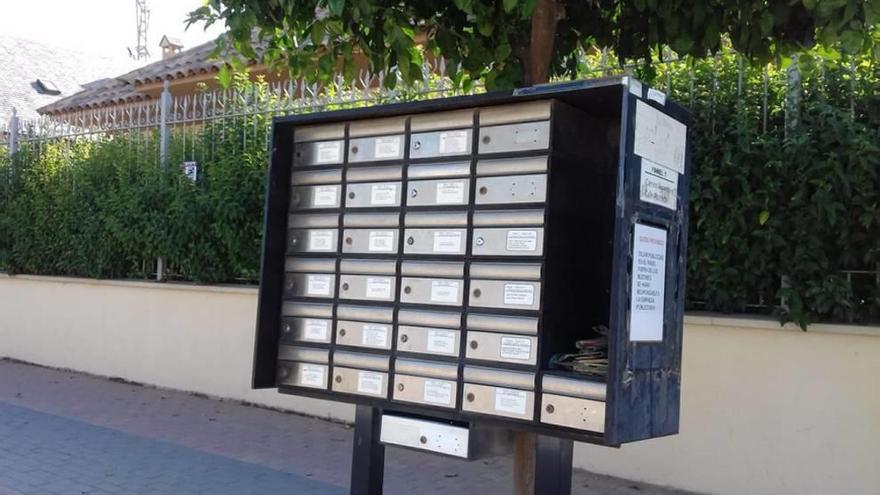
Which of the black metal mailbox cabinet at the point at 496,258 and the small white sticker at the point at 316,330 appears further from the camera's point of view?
the small white sticker at the point at 316,330

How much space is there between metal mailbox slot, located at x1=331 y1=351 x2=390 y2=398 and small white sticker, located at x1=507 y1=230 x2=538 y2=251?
0.78 meters

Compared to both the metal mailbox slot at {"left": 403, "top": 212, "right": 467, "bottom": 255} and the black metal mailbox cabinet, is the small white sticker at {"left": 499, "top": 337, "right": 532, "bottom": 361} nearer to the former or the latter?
the black metal mailbox cabinet

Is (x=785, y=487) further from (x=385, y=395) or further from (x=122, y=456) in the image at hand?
(x=122, y=456)

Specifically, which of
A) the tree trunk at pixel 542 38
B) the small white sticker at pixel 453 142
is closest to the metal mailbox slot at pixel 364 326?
the small white sticker at pixel 453 142

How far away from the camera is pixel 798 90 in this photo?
216 inches

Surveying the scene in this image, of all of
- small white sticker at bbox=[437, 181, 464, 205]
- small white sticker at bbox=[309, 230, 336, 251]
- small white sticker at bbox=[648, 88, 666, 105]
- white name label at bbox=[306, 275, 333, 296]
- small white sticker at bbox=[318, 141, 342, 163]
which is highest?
small white sticker at bbox=[648, 88, 666, 105]

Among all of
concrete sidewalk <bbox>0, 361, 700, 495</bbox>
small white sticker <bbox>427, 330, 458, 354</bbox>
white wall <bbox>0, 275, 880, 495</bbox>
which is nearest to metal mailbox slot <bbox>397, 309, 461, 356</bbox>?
small white sticker <bbox>427, 330, 458, 354</bbox>

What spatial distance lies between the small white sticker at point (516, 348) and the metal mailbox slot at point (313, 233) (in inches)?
38.8

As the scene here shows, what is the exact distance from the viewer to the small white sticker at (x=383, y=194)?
3738mm

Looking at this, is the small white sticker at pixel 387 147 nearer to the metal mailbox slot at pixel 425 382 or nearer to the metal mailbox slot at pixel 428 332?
the metal mailbox slot at pixel 428 332

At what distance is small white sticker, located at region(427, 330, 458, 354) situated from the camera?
350cm

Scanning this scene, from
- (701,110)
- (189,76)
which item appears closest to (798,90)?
(701,110)

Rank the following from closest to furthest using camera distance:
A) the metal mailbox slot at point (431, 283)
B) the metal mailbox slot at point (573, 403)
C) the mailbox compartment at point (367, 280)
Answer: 1. the metal mailbox slot at point (573, 403)
2. the metal mailbox slot at point (431, 283)
3. the mailbox compartment at point (367, 280)

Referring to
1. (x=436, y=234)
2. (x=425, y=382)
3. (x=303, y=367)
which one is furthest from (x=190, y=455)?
(x=436, y=234)
